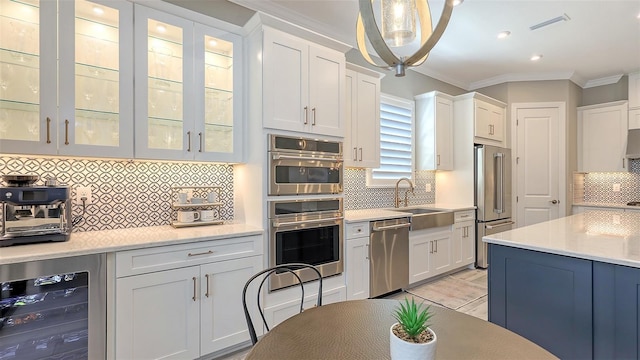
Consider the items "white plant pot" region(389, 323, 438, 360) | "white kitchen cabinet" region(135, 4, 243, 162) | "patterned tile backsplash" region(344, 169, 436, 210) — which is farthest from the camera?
"patterned tile backsplash" region(344, 169, 436, 210)

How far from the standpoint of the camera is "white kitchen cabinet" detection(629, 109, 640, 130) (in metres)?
4.49

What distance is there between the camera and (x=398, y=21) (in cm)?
129

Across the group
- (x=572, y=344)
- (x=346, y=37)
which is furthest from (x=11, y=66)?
(x=572, y=344)

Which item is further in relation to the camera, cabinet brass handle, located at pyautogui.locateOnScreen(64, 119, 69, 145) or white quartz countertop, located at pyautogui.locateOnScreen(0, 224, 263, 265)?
cabinet brass handle, located at pyautogui.locateOnScreen(64, 119, 69, 145)

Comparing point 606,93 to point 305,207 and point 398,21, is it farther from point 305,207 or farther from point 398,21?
point 398,21

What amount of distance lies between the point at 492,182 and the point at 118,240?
4.56 metres

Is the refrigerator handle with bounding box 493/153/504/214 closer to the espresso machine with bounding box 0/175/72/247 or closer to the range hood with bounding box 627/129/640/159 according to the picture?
the range hood with bounding box 627/129/640/159

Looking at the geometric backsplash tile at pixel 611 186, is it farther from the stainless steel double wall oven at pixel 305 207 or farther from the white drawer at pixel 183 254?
the white drawer at pixel 183 254

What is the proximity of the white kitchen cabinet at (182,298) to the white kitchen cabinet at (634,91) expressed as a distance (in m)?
5.92

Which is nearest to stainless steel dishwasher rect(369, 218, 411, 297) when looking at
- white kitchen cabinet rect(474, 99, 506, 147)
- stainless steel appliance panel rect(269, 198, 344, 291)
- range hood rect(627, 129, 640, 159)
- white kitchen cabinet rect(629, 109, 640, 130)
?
stainless steel appliance panel rect(269, 198, 344, 291)

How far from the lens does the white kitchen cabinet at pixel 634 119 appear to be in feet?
14.7

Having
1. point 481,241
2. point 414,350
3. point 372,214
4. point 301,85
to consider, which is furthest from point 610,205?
point 414,350

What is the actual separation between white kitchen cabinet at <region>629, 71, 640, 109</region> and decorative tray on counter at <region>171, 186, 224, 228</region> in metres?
6.09

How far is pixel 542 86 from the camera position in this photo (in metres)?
4.82
